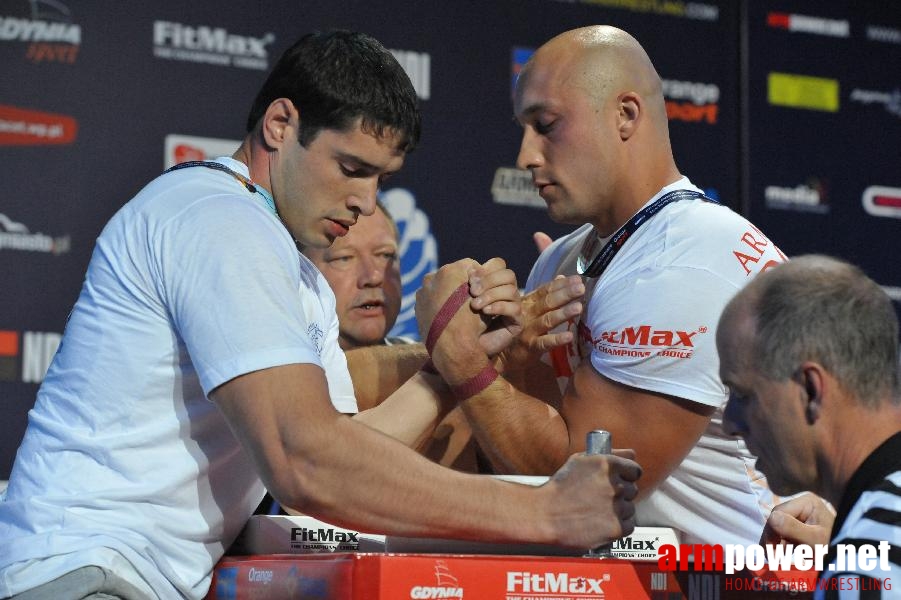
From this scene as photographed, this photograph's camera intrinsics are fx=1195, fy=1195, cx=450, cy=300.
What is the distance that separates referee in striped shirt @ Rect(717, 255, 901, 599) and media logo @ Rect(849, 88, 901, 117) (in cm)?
346

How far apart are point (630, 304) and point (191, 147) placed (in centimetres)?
209

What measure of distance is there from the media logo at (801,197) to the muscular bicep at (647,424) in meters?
2.56

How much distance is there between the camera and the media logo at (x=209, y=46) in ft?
12.7

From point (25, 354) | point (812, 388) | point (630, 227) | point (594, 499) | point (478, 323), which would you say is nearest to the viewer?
point (812, 388)

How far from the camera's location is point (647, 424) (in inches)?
86.0

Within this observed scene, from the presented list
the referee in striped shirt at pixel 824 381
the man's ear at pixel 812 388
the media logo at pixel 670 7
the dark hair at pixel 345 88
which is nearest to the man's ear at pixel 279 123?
the dark hair at pixel 345 88

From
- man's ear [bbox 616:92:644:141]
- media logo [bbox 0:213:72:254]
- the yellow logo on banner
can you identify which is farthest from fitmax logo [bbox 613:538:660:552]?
the yellow logo on banner

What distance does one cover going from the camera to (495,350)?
2.29m

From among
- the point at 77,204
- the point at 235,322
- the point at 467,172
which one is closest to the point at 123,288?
the point at 235,322

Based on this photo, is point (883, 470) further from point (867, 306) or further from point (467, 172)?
point (467, 172)

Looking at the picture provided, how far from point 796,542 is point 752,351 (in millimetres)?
462

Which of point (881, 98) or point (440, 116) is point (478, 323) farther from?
point (881, 98)

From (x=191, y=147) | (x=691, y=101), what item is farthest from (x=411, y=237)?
(x=691, y=101)

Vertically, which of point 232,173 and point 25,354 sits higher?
point 232,173
